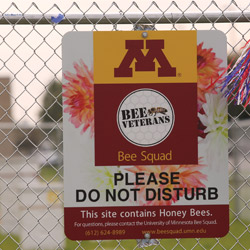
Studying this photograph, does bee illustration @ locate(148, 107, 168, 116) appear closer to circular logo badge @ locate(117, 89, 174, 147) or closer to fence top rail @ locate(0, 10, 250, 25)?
circular logo badge @ locate(117, 89, 174, 147)

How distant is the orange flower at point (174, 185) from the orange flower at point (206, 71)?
12.0 inches

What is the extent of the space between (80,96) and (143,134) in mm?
314

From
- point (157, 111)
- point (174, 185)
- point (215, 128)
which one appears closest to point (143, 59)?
point (157, 111)

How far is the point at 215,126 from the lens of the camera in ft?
7.83

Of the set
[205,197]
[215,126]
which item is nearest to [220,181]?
[205,197]

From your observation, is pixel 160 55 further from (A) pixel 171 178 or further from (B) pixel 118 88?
(A) pixel 171 178

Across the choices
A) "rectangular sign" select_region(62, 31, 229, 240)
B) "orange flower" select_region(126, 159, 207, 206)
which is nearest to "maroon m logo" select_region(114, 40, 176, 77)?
"rectangular sign" select_region(62, 31, 229, 240)

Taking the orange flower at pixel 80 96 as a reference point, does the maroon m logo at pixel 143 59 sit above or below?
above

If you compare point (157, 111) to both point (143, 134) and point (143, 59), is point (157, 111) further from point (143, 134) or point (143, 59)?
point (143, 59)

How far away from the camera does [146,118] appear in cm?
235

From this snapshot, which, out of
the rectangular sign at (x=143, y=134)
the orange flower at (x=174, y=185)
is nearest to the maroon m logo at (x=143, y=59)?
the rectangular sign at (x=143, y=134)

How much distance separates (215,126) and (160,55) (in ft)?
1.27

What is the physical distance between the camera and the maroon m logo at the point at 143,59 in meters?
2.35

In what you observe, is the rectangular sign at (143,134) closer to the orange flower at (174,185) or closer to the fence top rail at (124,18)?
the orange flower at (174,185)
